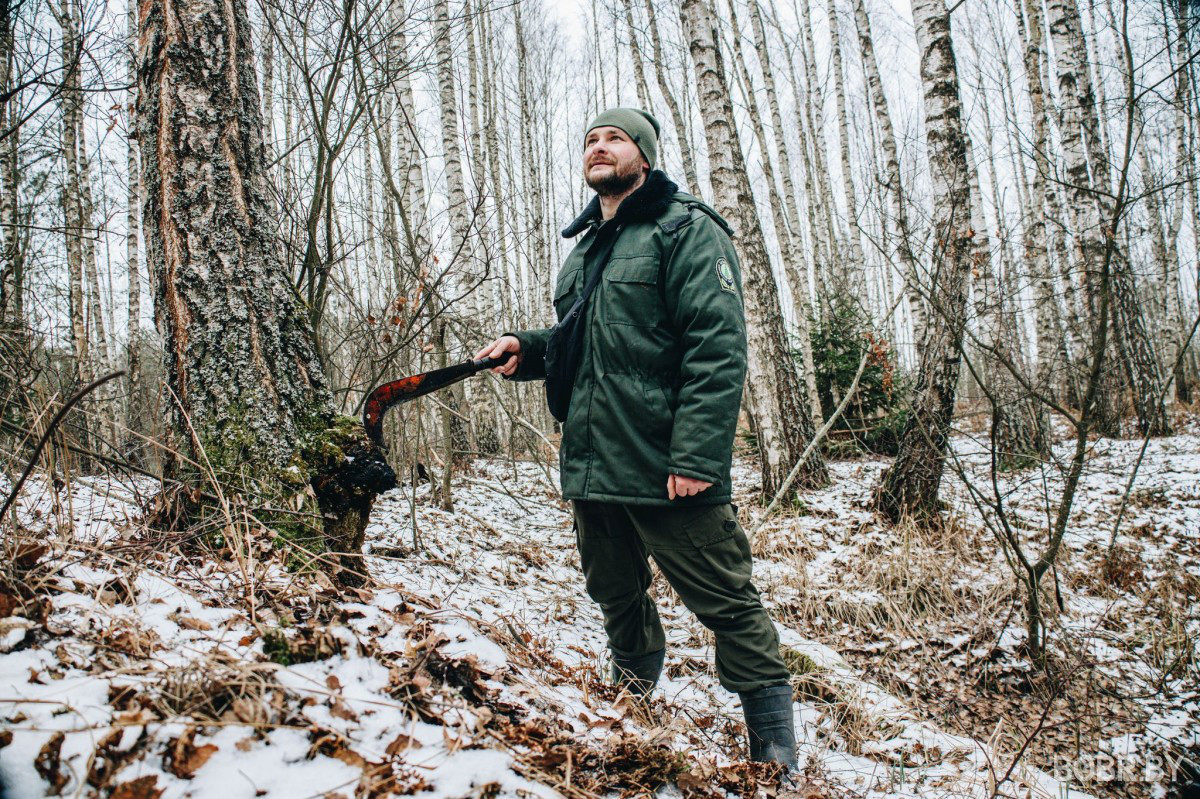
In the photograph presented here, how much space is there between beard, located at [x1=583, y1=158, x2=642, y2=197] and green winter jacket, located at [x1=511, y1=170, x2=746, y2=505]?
11 centimetres

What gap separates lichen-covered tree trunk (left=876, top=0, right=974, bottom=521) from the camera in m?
4.45

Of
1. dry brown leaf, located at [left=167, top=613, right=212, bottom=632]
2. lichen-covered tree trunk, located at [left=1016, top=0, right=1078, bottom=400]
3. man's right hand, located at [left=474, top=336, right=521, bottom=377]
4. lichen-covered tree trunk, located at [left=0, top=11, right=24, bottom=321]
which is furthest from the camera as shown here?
lichen-covered tree trunk, located at [left=1016, top=0, right=1078, bottom=400]

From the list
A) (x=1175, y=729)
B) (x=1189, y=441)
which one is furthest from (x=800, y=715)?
(x=1189, y=441)

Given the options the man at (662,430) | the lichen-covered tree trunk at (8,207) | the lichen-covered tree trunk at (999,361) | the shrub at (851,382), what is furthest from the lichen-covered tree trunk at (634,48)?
the man at (662,430)

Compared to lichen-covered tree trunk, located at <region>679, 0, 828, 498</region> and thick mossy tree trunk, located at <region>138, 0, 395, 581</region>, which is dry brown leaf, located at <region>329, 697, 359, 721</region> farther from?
lichen-covered tree trunk, located at <region>679, 0, 828, 498</region>

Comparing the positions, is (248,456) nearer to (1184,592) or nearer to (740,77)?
(1184,592)

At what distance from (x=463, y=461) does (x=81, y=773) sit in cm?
623

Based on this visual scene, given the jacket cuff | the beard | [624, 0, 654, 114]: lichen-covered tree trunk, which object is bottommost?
the jacket cuff

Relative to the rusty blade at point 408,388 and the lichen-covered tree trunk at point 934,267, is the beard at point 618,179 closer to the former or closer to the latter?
the rusty blade at point 408,388

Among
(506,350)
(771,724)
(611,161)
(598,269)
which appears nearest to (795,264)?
(611,161)

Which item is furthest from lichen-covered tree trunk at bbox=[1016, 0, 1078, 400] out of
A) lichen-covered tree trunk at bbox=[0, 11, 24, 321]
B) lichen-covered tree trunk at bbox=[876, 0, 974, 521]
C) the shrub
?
lichen-covered tree trunk at bbox=[0, 11, 24, 321]

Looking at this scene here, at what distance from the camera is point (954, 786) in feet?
7.27

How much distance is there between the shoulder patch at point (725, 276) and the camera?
6.57ft

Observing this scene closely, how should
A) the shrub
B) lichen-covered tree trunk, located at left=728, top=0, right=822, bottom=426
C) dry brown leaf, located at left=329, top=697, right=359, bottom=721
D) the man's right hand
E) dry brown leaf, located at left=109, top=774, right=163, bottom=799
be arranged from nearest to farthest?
dry brown leaf, located at left=109, top=774, right=163, bottom=799, dry brown leaf, located at left=329, top=697, right=359, bottom=721, the man's right hand, the shrub, lichen-covered tree trunk, located at left=728, top=0, right=822, bottom=426
